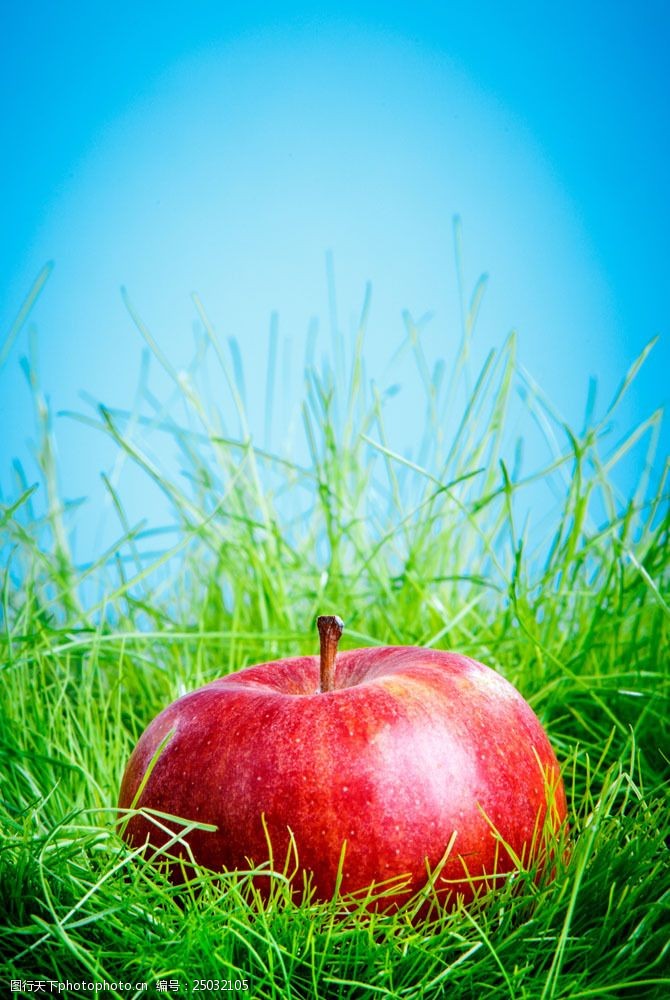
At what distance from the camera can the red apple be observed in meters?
0.79

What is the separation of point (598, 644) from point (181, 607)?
0.85 metres

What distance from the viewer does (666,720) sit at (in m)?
1.18

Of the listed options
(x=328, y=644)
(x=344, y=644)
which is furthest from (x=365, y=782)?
(x=344, y=644)

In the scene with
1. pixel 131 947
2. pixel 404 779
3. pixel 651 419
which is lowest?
pixel 131 947

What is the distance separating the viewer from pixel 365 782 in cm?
79

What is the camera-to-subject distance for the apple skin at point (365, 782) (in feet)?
2.59

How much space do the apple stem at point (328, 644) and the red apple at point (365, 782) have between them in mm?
81

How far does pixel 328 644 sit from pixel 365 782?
7.1 inches

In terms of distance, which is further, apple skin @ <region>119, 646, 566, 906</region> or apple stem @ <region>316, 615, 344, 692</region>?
apple stem @ <region>316, 615, 344, 692</region>

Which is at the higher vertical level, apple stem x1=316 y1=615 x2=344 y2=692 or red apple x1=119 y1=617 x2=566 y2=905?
apple stem x1=316 y1=615 x2=344 y2=692

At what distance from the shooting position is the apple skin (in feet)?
2.59

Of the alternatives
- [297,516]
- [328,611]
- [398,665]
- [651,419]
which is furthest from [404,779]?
[297,516]

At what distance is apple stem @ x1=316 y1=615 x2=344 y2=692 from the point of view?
0.94m

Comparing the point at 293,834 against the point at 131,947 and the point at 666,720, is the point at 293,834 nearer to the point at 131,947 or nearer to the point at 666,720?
the point at 131,947
